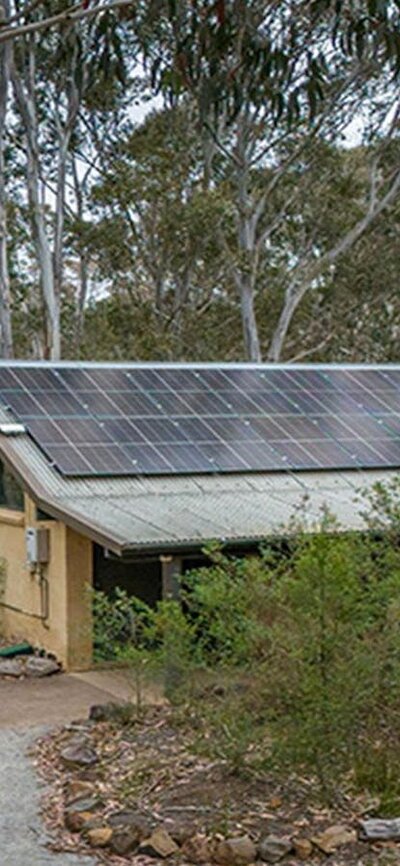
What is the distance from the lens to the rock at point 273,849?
6.54m

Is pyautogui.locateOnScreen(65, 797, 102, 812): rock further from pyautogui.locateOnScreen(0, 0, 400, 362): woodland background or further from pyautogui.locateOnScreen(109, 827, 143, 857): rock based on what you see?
pyautogui.locateOnScreen(0, 0, 400, 362): woodland background

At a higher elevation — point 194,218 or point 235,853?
point 194,218

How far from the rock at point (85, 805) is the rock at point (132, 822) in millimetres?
190

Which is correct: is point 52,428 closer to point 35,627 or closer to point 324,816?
point 35,627

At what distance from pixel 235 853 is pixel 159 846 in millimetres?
491

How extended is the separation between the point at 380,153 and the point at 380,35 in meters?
21.7

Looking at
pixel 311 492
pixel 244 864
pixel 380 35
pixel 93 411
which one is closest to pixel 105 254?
pixel 93 411

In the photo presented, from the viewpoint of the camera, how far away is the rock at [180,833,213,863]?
6.59 m

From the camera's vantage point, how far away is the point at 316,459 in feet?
48.9

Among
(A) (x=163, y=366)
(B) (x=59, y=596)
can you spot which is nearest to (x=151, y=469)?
(B) (x=59, y=596)

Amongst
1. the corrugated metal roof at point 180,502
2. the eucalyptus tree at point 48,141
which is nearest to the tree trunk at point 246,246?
the eucalyptus tree at point 48,141

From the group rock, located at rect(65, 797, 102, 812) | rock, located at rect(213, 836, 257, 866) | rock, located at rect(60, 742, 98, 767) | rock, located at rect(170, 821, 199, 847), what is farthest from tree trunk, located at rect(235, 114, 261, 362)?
rock, located at rect(213, 836, 257, 866)

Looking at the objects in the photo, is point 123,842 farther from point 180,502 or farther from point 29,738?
point 180,502

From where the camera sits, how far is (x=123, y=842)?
679cm
